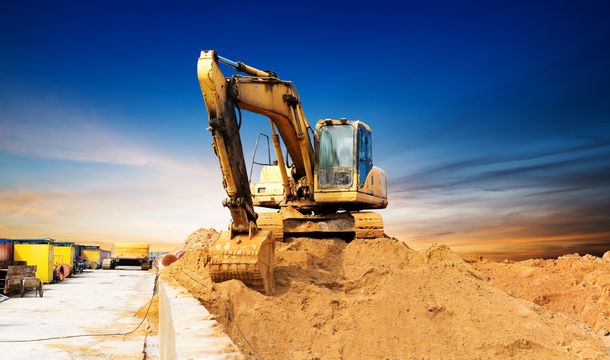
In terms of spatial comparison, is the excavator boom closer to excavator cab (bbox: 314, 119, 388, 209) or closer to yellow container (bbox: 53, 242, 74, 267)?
excavator cab (bbox: 314, 119, 388, 209)

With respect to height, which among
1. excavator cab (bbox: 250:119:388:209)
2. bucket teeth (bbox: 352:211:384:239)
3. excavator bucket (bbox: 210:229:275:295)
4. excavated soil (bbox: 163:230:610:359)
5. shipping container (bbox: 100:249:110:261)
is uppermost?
excavator cab (bbox: 250:119:388:209)

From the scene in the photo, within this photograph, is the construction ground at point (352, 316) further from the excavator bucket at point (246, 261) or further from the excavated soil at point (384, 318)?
the excavator bucket at point (246, 261)

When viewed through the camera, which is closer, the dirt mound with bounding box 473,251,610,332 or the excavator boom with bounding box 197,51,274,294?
the excavator boom with bounding box 197,51,274,294

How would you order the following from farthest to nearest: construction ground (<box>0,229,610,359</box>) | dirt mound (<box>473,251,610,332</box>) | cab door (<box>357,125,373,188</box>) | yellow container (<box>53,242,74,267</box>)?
1. yellow container (<box>53,242,74,267</box>)
2. cab door (<box>357,125,373,188</box>)
3. dirt mound (<box>473,251,610,332</box>)
4. construction ground (<box>0,229,610,359</box>)

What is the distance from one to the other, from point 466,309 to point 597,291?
4495mm

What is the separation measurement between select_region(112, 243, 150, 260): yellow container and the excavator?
27.2 metres

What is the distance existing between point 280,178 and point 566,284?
7.16 meters

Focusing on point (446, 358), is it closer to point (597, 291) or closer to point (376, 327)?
point (376, 327)

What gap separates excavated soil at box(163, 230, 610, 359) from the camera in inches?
272

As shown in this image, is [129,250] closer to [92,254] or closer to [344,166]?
[92,254]

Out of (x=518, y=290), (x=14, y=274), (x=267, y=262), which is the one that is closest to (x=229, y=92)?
(x=267, y=262)

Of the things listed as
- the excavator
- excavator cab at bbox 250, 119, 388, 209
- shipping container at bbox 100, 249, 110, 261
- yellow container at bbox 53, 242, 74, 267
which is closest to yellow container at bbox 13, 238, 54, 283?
yellow container at bbox 53, 242, 74, 267

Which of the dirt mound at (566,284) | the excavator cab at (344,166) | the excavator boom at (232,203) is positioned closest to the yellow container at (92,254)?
the excavator cab at (344,166)

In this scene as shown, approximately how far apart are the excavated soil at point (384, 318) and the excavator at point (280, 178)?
0.76 metres
